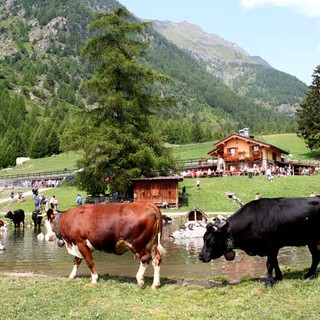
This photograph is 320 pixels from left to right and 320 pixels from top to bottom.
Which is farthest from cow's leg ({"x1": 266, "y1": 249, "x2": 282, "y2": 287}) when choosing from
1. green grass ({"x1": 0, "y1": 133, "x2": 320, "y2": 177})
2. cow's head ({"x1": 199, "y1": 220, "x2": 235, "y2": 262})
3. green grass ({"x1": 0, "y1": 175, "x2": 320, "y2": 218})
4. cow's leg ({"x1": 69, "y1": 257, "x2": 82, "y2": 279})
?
green grass ({"x1": 0, "y1": 133, "x2": 320, "y2": 177})

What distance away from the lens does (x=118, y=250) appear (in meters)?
12.1

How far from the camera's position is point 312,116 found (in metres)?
80.2

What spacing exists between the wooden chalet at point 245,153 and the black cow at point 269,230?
65.4 m

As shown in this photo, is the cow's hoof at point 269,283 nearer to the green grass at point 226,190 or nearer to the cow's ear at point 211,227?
the cow's ear at point 211,227

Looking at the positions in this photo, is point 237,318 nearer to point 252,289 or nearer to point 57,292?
point 252,289

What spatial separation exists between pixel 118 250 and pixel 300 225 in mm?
4501

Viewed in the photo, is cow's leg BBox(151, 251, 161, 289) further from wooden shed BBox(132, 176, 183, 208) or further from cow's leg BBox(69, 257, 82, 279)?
wooden shed BBox(132, 176, 183, 208)

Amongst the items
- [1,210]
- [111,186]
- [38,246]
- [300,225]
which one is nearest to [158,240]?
[300,225]

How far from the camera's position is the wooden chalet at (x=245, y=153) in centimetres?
7706

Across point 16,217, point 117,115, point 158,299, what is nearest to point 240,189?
point 117,115

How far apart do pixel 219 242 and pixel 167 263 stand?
21.6 feet

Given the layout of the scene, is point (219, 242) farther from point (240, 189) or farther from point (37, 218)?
point (240, 189)

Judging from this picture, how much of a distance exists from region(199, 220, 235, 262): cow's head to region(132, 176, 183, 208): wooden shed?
33.8 m

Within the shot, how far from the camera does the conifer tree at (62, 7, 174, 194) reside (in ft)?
141
